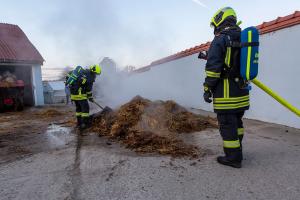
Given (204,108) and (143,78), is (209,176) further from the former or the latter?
Answer: (143,78)

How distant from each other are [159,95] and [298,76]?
Answer: 927 cm

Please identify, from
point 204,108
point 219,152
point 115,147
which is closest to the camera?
point 219,152

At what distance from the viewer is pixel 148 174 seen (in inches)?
132

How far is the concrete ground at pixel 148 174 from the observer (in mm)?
2809

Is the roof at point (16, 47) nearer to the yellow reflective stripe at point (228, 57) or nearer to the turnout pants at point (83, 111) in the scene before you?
the turnout pants at point (83, 111)

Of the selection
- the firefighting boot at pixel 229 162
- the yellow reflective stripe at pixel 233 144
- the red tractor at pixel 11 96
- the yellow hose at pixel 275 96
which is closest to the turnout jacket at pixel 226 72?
the yellow hose at pixel 275 96

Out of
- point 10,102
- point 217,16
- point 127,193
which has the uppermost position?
point 217,16


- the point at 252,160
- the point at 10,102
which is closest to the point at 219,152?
the point at 252,160

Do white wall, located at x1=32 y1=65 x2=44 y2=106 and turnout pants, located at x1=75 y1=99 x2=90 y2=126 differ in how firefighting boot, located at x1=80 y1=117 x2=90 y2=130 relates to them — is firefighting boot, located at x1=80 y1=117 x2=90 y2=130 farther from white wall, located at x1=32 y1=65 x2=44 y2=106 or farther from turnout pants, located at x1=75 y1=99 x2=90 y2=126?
white wall, located at x1=32 y1=65 x2=44 y2=106

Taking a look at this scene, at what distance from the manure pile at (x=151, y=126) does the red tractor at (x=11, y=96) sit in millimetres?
7710

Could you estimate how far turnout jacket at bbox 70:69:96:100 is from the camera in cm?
681

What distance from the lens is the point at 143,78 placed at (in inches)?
724

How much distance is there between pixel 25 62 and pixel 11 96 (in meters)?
3.06

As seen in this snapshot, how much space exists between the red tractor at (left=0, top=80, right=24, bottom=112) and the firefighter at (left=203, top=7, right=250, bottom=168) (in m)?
12.0
